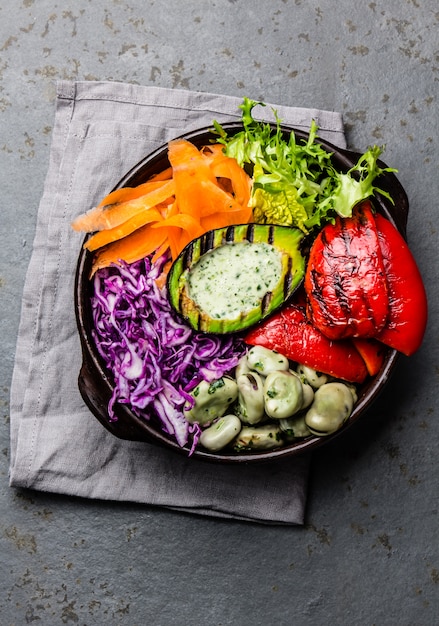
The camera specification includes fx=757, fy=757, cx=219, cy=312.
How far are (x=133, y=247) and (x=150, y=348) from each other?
13.8 inches

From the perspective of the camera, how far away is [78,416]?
2842 millimetres

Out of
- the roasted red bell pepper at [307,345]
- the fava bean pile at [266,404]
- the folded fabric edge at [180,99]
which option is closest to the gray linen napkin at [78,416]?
the folded fabric edge at [180,99]

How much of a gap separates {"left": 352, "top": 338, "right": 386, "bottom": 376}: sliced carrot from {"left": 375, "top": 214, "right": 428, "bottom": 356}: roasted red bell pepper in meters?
0.06

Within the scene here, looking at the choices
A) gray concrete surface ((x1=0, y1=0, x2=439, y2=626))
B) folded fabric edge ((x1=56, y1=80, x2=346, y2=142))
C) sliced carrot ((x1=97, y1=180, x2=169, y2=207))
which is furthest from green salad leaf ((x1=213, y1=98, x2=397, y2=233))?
gray concrete surface ((x1=0, y1=0, x2=439, y2=626))

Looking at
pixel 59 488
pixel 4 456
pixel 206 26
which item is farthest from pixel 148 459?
pixel 206 26

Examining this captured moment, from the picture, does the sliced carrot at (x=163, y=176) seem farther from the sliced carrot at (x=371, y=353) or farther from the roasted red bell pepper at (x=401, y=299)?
the sliced carrot at (x=371, y=353)

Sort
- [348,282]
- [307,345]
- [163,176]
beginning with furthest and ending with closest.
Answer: [163,176]
[307,345]
[348,282]

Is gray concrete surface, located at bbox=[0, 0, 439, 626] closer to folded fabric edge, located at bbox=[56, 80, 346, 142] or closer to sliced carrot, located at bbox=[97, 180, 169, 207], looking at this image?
folded fabric edge, located at bbox=[56, 80, 346, 142]

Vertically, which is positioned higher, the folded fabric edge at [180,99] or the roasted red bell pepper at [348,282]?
the folded fabric edge at [180,99]

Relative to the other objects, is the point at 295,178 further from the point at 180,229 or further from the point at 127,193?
the point at 127,193

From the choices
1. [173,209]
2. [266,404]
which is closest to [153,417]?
[266,404]

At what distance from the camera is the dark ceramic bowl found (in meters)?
2.48

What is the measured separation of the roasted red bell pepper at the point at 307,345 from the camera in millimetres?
2482

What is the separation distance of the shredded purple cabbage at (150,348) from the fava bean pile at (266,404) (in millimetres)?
60
